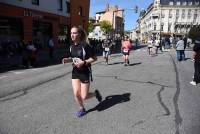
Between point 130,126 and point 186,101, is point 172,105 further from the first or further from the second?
point 130,126

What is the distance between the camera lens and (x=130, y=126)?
239 inches

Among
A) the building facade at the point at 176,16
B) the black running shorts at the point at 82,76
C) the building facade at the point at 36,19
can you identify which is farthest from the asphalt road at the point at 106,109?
the building facade at the point at 176,16

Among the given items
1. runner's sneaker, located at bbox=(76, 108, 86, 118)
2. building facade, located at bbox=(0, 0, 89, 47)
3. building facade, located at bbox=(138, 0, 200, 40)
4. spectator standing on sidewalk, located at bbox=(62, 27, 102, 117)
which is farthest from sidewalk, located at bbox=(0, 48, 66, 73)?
building facade, located at bbox=(138, 0, 200, 40)

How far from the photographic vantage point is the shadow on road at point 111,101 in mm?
7471

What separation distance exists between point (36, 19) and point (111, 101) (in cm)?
2428

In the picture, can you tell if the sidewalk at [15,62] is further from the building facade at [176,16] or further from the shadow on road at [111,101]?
the building facade at [176,16]

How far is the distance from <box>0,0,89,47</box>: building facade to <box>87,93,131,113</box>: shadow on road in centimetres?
1842

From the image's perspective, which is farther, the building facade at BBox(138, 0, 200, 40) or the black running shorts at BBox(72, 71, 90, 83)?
the building facade at BBox(138, 0, 200, 40)

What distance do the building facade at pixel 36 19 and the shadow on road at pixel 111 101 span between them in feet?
60.4

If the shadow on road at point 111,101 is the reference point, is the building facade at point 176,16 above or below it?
above

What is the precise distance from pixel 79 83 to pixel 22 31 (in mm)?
22798

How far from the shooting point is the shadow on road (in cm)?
747

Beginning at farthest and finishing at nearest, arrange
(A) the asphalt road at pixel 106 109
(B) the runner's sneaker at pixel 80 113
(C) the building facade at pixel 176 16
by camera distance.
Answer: (C) the building facade at pixel 176 16 < (B) the runner's sneaker at pixel 80 113 < (A) the asphalt road at pixel 106 109

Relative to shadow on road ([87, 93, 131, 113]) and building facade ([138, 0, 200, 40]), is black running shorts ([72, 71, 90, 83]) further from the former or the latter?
building facade ([138, 0, 200, 40])
